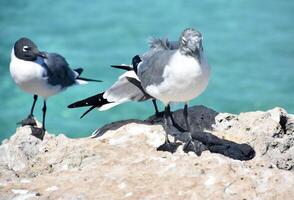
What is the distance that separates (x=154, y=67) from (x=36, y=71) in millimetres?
1254

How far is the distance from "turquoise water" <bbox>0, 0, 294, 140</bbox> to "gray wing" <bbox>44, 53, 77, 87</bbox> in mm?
3112

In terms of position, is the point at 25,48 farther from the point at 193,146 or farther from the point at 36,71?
the point at 193,146

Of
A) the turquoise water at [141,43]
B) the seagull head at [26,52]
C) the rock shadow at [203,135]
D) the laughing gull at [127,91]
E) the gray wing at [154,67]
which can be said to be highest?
the gray wing at [154,67]

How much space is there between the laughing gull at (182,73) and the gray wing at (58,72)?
125 centimetres

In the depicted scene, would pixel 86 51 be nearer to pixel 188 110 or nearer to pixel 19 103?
pixel 19 103

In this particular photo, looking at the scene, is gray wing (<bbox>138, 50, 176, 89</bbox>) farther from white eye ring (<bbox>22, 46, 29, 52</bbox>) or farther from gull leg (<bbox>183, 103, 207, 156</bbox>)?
white eye ring (<bbox>22, 46, 29, 52</bbox>)

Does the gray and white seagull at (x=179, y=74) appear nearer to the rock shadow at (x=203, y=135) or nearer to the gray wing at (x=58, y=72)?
the rock shadow at (x=203, y=135)

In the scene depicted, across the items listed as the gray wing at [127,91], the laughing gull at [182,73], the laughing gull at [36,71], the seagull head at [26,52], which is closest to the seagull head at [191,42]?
the laughing gull at [182,73]

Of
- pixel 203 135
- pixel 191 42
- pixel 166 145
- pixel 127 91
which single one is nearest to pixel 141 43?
pixel 127 91

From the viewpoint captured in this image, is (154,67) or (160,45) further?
(160,45)

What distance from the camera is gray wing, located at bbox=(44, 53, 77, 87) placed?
214 inches

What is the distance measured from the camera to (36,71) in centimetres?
530

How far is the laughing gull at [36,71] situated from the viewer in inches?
207

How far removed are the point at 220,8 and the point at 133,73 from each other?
6723mm
